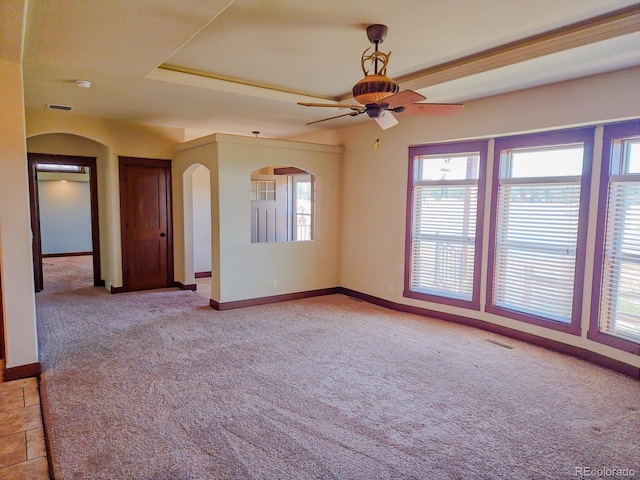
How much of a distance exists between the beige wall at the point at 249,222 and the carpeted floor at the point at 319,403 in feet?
3.20

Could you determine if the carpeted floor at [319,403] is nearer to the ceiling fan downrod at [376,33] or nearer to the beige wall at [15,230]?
the beige wall at [15,230]

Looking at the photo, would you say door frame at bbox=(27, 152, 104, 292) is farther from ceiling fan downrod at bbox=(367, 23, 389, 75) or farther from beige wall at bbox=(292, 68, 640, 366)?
ceiling fan downrod at bbox=(367, 23, 389, 75)

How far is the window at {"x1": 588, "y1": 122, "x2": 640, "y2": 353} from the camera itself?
3637 millimetres

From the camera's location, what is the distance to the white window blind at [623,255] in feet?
11.9

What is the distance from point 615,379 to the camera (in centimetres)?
353

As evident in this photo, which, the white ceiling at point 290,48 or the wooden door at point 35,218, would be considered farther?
the wooden door at point 35,218

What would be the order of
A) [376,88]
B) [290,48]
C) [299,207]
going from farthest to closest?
[299,207]
[290,48]
[376,88]

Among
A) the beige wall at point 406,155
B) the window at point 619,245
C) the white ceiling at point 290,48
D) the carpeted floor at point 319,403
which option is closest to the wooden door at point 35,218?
the white ceiling at point 290,48

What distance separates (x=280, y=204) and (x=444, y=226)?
396 cm

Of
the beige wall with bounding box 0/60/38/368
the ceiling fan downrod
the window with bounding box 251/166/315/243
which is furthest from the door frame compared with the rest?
the ceiling fan downrod

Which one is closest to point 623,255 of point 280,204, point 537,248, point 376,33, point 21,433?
point 537,248

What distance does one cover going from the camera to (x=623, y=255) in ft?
12.2

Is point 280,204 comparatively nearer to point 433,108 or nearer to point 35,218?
point 35,218

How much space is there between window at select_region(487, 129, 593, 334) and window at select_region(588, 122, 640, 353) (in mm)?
168
